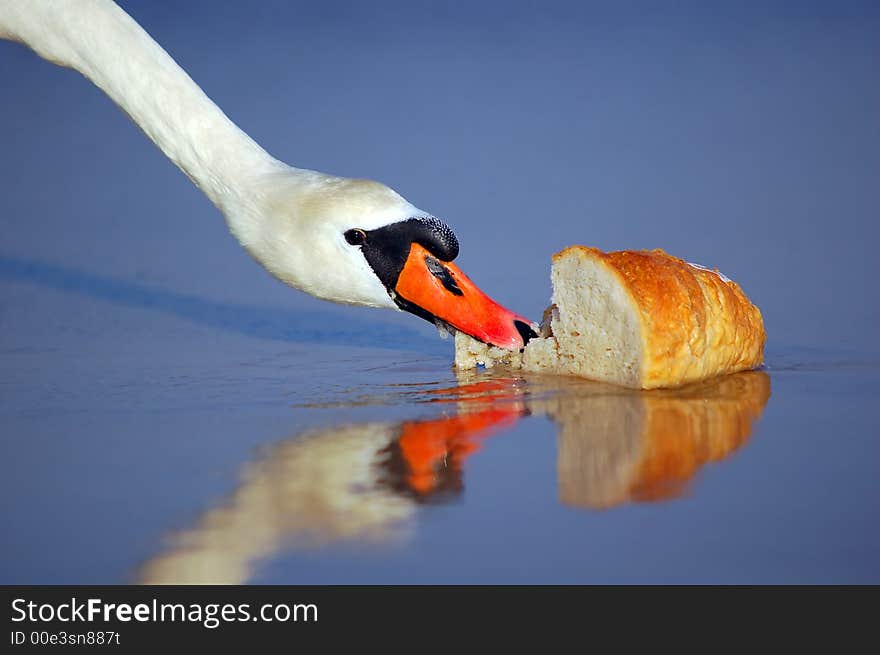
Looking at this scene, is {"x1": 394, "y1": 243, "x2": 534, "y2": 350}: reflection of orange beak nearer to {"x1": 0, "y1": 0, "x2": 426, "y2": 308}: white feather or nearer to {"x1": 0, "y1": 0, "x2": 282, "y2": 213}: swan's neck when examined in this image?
{"x1": 0, "y1": 0, "x2": 426, "y2": 308}: white feather

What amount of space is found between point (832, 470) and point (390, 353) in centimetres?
367

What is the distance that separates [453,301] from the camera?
5.09m

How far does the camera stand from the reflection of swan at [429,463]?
9.61 feet

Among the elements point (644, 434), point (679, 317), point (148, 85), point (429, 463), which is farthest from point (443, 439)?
point (148, 85)

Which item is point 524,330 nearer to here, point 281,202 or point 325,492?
point 281,202

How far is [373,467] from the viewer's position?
3668 mm

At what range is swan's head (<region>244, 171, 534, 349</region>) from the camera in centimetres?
491

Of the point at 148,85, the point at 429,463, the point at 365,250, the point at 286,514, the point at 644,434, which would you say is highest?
the point at 148,85

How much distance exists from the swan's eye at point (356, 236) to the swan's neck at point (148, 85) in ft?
2.08

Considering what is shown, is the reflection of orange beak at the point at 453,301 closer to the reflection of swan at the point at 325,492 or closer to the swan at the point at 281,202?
the swan at the point at 281,202

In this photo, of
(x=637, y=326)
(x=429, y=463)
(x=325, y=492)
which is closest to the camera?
(x=325, y=492)

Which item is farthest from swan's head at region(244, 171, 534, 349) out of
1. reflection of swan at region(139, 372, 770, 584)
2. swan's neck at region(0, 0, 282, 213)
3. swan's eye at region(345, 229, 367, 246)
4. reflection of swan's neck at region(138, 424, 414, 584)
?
reflection of swan's neck at region(138, 424, 414, 584)

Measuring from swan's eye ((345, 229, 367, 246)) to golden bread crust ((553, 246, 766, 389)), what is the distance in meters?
1.29

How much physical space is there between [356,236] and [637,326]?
146 centimetres
